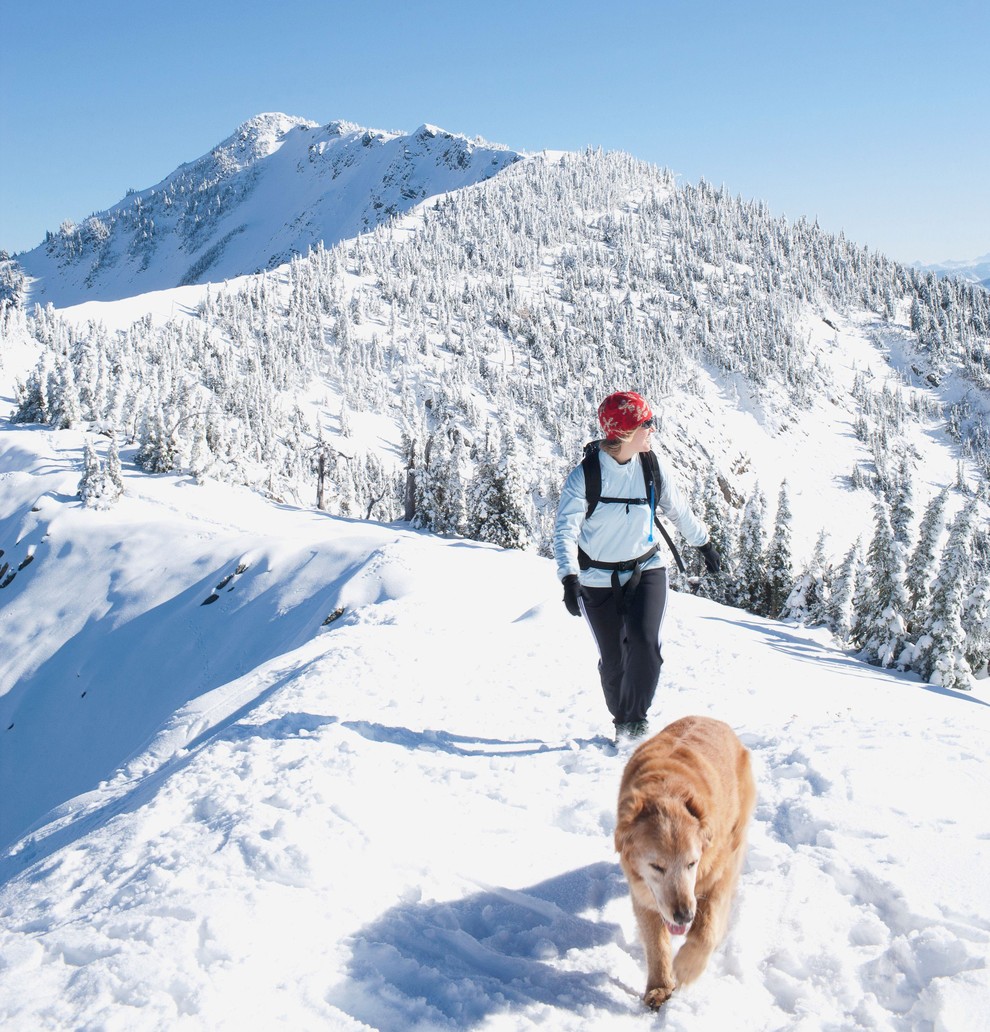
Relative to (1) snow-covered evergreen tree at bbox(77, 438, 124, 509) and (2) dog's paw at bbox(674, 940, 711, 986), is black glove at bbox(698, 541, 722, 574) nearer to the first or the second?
(2) dog's paw at bbox(674, 940, 711, 986)

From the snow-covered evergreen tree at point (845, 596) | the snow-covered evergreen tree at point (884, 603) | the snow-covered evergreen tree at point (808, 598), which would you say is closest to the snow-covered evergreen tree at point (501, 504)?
the snow-covered evergreen tree at point (808, 598)

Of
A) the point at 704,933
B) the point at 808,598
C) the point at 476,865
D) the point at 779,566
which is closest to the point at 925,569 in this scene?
the point at 808,598

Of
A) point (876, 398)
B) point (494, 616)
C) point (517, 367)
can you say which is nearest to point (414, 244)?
point (517, 367)

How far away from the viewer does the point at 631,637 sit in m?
5.63

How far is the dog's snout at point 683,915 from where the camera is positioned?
8.77 feet

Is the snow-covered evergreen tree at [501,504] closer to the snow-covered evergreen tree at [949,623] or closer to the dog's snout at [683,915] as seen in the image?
the snow-covered evergreen tree at [949,623]

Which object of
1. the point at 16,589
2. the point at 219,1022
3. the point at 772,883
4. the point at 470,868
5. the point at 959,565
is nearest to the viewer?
the point at 219,1022

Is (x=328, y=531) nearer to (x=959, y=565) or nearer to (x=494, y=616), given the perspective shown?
(x=494, y=616)

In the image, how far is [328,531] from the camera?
33.6 meters

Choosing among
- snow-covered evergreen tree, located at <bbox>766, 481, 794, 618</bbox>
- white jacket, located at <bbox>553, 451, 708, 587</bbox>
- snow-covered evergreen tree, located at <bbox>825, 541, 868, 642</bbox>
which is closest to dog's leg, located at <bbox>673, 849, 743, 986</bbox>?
white jacket, located at <bbox>553, 451, 708, 587</bbox>

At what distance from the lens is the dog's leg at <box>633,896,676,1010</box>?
3.00 metres

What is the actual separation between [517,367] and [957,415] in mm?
116913

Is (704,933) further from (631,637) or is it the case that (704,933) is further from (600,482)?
(600,482)

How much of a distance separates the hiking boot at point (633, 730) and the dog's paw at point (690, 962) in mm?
2944
